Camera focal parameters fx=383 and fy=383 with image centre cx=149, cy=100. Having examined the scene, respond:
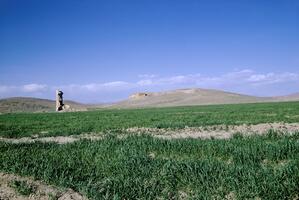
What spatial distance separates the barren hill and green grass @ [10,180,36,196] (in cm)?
10713

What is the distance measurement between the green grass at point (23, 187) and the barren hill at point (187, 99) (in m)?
107

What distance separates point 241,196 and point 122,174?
290 cm

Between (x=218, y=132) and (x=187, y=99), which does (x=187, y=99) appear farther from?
(x=218, y=132)

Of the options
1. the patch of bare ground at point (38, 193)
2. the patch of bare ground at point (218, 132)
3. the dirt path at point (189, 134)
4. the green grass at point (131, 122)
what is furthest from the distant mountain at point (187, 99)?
the patch of bare ground at point (38, 193)

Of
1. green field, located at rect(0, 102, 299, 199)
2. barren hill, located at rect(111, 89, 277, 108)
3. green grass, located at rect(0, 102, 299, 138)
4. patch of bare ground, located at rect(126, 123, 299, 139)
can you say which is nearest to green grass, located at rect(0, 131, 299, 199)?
green field, located at rect(0, 102, 299, 199)

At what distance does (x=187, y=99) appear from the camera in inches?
5005

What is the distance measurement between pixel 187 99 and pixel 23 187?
121 meters

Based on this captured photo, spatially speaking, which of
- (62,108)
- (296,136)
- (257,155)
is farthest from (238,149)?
(62,108)

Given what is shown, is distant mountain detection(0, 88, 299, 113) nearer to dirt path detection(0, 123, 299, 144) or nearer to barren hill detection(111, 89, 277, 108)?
barren hill detection(111, 89, 277, 108)

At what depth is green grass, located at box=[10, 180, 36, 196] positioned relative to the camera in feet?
24.3

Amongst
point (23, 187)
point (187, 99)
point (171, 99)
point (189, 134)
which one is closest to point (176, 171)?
point (23, 187)

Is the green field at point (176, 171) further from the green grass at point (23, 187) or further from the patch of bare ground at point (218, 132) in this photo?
the patch of bare ground at point (218, 132)

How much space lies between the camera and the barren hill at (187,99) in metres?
118

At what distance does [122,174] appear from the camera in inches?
345
